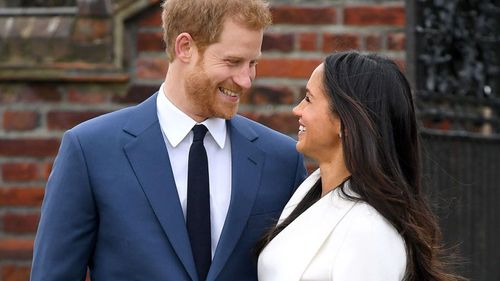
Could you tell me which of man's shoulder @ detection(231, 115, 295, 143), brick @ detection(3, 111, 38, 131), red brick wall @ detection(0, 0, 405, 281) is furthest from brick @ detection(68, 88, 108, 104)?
man's shoulder @ detection(231, 115, 295, 143)

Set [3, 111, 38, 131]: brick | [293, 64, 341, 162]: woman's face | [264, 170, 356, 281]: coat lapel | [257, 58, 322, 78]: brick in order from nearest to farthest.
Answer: [264, 170, 356, 281]: coat lapel < [293, 64, 341, 162]: woman's face < [257, 58, 322, 78]: brick < [3, 111, 38, 131]: brick

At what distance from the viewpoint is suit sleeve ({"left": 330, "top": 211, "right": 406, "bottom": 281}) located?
4.34 meters

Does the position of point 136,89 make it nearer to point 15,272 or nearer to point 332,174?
point 15,272

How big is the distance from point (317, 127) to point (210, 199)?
380 millimetres

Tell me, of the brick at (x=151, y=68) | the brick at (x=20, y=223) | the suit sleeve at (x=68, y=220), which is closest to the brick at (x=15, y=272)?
the brick at (x=20, y=223)

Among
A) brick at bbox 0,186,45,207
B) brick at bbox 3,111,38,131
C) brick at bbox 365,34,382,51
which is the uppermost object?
brick at bbox 365,34,382,51

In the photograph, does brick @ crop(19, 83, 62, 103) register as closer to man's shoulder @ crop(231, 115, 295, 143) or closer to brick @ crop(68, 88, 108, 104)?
brick @ crop(68, 88, 108, 104)

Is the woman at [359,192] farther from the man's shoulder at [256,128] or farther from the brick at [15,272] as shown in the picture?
the brick at [15,272]

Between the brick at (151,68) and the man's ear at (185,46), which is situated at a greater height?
the man's ear at (185,46)

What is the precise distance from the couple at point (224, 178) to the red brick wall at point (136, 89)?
147 cm

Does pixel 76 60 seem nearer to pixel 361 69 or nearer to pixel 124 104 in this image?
pixel 124 104

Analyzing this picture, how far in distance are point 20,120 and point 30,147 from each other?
0.38 ft

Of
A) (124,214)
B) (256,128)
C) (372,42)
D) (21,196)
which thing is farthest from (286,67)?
(124,214)

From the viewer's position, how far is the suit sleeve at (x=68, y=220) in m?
4.59
